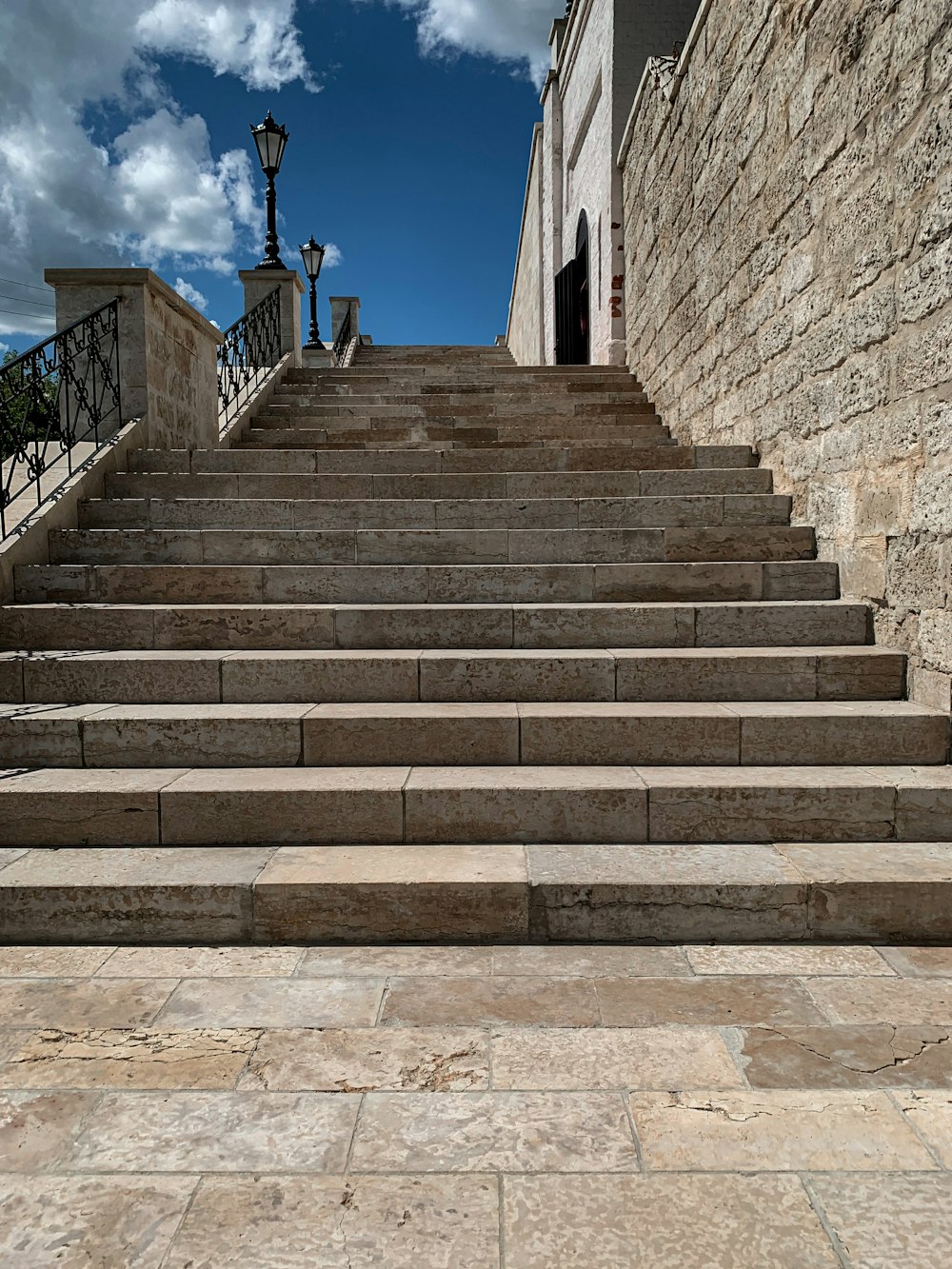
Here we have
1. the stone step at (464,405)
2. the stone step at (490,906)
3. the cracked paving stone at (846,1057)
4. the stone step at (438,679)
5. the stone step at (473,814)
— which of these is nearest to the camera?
the cracked paving stone at (846,1057)

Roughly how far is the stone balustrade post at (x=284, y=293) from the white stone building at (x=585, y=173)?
4631 millimetres

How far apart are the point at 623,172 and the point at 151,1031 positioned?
1184cm

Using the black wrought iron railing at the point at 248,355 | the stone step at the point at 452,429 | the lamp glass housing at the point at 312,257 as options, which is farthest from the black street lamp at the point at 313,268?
the stone step at the point at 452,429

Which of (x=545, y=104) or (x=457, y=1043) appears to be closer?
(x=457, y=1043)

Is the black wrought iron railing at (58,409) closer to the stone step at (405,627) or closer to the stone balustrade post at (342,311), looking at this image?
the stone step at (405,627)

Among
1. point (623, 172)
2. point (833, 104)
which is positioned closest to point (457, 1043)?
point (833, 104)

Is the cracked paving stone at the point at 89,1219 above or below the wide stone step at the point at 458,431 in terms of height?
below

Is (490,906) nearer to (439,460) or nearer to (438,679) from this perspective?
(438,679)

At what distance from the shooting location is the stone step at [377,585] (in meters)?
5.04

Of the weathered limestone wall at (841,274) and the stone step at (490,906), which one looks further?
the weathered limestone wall at (841,274)

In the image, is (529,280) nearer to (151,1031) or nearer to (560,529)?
(560,529)

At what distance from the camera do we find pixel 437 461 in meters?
6.75

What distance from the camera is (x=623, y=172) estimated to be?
11.1 meters

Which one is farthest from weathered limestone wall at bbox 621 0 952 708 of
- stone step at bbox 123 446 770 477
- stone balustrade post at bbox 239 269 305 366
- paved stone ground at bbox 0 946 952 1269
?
stone balustrade post at bbox 239 269 305 366
